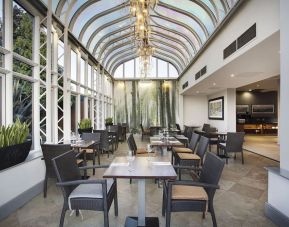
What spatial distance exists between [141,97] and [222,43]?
9.01 metres

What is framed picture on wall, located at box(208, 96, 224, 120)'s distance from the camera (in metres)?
10.8

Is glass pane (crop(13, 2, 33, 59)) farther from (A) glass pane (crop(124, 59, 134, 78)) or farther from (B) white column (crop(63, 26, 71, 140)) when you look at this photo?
(A) glass pane (crop(124, 59, 134, 78))

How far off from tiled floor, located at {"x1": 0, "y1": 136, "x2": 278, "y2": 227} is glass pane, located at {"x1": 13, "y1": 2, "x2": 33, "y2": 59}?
9.02 ft

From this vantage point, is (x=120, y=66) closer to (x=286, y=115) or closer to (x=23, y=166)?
(x=23, y=166)

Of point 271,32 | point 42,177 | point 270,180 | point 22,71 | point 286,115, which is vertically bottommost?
point 42,177

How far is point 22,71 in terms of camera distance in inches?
165

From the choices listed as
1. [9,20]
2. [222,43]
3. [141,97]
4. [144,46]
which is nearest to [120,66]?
[141,97]

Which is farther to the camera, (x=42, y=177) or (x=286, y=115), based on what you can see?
(x=42, y=177)

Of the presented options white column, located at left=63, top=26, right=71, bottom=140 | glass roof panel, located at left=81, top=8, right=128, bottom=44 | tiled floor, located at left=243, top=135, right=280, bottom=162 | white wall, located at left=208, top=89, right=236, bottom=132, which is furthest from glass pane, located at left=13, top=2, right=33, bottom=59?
white wall, located at left=208, top=89, right=236, bottom=132

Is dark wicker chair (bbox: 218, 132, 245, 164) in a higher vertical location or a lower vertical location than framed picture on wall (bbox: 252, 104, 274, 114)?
lower

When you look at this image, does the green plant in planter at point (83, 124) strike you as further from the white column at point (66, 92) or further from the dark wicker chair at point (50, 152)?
the dark wicker chair at point (50, 152)

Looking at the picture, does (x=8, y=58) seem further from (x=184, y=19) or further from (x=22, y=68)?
(x=184, y=19)

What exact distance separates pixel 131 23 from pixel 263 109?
12640 millimetres

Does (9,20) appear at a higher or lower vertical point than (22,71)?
higher
